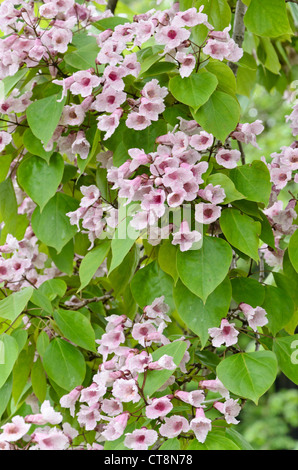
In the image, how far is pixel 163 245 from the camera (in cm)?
82

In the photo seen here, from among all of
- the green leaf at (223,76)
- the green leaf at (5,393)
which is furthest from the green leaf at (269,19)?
the green leaf at (5,393)

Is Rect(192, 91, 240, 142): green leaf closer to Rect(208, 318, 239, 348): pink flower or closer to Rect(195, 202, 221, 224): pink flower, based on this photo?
Rect(195, 202, 221, 224): pink flower

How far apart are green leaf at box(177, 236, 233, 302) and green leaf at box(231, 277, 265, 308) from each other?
0.11 meters

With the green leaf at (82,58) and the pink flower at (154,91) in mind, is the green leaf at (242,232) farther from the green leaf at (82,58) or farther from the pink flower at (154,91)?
the green leaf at (82,58)

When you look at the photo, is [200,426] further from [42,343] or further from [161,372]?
[42,343]

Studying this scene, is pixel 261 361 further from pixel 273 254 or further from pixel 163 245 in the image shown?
pixel 273 254

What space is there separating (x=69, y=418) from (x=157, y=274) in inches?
11.0

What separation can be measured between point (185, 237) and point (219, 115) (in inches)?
6.9

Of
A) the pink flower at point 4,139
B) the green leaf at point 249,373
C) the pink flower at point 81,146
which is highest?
the pink flower at point 4,139

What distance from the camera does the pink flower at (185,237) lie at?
2.49 ft

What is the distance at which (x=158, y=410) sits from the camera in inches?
28.2

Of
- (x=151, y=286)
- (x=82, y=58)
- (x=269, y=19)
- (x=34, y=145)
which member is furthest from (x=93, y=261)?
(x=269, y=19)

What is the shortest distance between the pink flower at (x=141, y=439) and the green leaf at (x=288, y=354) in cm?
22

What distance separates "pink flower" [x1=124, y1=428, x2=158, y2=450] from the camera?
2.32ft
